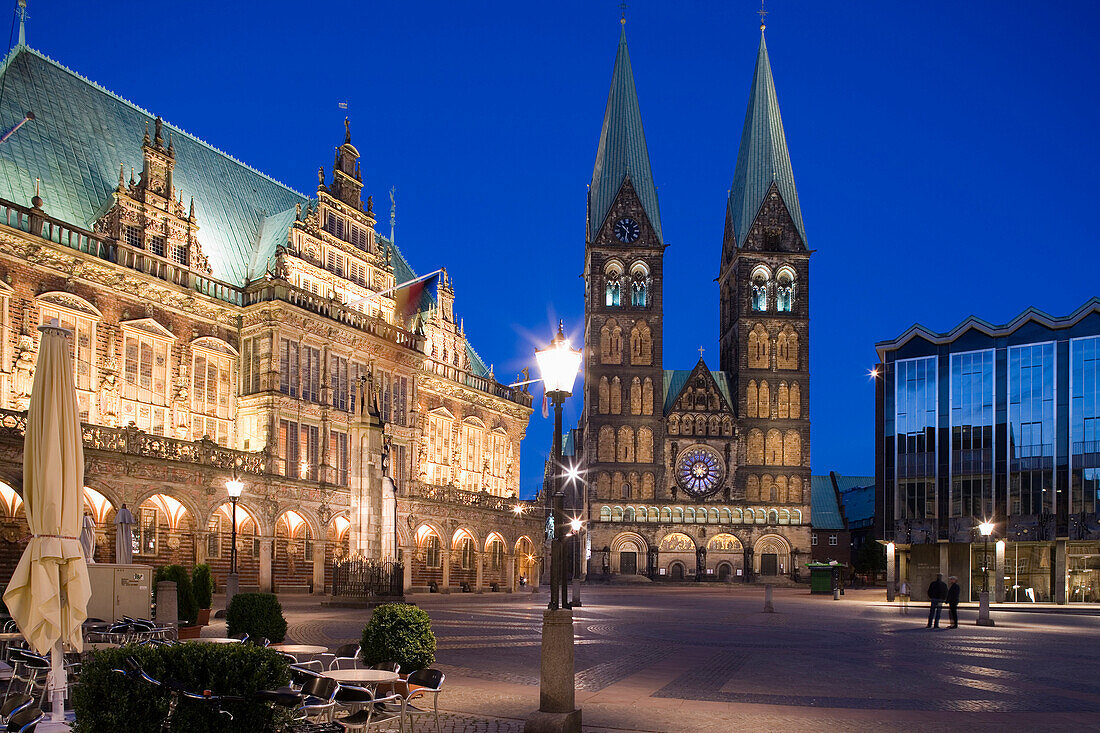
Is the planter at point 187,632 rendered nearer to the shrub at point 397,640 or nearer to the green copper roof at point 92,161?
the shrub at point 397,640

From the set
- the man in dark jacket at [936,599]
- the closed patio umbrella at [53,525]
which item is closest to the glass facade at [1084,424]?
the man in dark jacket at [936,599]

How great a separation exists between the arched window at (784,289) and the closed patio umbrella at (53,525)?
293 feet

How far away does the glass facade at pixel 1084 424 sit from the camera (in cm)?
5897

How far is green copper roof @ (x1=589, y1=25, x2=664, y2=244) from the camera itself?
96.1 m

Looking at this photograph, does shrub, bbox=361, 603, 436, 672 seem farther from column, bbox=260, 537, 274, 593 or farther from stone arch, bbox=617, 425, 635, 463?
stone arch, bbox=617, 425, 635, 463

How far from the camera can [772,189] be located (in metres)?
96.1

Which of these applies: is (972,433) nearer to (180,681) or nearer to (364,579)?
(364,579)

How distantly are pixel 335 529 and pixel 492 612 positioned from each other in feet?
40.9

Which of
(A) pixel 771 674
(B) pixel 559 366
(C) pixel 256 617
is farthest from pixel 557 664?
(A) pixel 771 674

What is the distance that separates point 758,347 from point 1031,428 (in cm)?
3462

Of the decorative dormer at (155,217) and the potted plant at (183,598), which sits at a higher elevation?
the decorative dormer at (155,217)

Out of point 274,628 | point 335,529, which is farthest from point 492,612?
point 274,628

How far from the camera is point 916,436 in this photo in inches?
2667

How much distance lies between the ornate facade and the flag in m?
0.21
